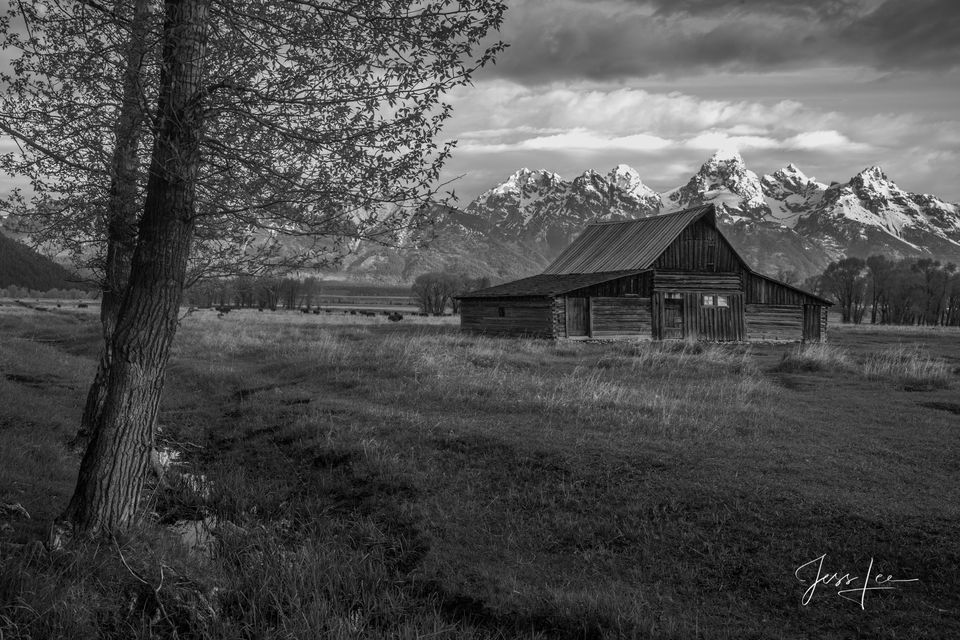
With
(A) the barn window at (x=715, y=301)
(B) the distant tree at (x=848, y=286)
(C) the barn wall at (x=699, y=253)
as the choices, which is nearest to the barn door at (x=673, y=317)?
(A) the barn window at (x=715, y=301)

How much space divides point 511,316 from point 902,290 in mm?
81801

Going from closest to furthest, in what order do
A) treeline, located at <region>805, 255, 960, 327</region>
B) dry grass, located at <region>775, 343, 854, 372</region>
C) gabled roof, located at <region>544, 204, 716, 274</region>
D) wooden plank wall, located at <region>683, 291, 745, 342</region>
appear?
dry grass, located at <region>775, 343, 854, 372</region> < wooden plank wall, located at <region>683, 291, 745, 342</region> < gabled roof, located at <region>544, 204, 716, 274</region> < treeline, located at <region>805, 255, 960, 327</region>

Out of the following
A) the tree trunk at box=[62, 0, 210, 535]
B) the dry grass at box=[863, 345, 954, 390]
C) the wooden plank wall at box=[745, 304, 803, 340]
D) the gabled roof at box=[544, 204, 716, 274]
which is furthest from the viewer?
the wooden plank wall at box=[745, 304, 803, 340]

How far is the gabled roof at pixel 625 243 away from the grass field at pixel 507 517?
24.1 meters

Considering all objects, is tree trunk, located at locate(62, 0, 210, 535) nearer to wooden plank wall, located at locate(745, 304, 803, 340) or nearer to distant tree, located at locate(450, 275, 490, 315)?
wooden plank wall, located at locate(745, 304, 803, 340)

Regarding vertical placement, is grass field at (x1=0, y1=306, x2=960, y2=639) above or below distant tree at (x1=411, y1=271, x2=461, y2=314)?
below

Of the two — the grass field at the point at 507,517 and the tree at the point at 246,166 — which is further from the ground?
the tree at the point at 246,166

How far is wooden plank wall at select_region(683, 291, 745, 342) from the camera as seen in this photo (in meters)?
37.5

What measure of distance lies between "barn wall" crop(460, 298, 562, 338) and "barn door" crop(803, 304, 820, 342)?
17.5 m

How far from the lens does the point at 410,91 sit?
229 inches

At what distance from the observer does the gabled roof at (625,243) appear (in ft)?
124

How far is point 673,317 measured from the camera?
1471 inches
